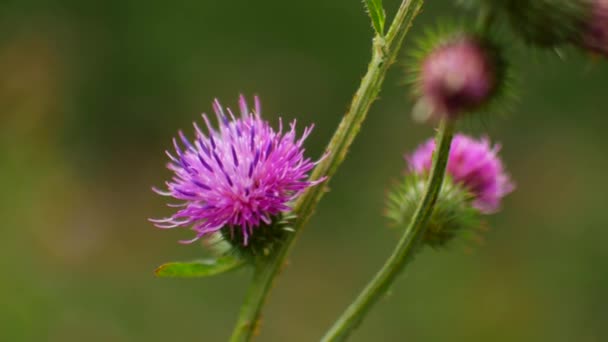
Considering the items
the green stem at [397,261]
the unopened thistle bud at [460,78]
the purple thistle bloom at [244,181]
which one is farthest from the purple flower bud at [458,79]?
the purple thistle bloom at [244,181]

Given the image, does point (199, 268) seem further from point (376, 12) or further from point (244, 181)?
point (376, 12)

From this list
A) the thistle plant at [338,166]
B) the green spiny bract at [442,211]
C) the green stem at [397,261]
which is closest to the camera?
the thistle plant at [338,166]

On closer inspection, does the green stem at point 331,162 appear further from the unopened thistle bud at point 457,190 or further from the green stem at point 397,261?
the unopened thistle bud at point 457,190

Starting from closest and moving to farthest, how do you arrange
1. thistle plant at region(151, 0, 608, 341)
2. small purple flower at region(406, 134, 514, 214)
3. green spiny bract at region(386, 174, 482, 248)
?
thistle plant at region(151, 0, 608, 341), green spiny bract at region(386, 174, 482, 248), small purple flower at region(406, 134, 514, 214)

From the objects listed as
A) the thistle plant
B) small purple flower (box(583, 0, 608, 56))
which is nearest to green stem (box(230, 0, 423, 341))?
the thistle plant

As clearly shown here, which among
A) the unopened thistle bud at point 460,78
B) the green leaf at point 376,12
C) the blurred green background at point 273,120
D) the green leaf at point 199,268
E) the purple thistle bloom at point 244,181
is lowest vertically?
the blurred green background at point 273,120

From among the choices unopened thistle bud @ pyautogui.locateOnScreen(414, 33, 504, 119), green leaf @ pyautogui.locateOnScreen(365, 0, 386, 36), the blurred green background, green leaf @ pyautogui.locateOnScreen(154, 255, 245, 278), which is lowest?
the blurred green background

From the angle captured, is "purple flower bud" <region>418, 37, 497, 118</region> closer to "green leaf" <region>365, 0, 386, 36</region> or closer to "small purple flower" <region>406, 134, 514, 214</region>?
"green leaf" <region>365, 0, 386, 36</region>
